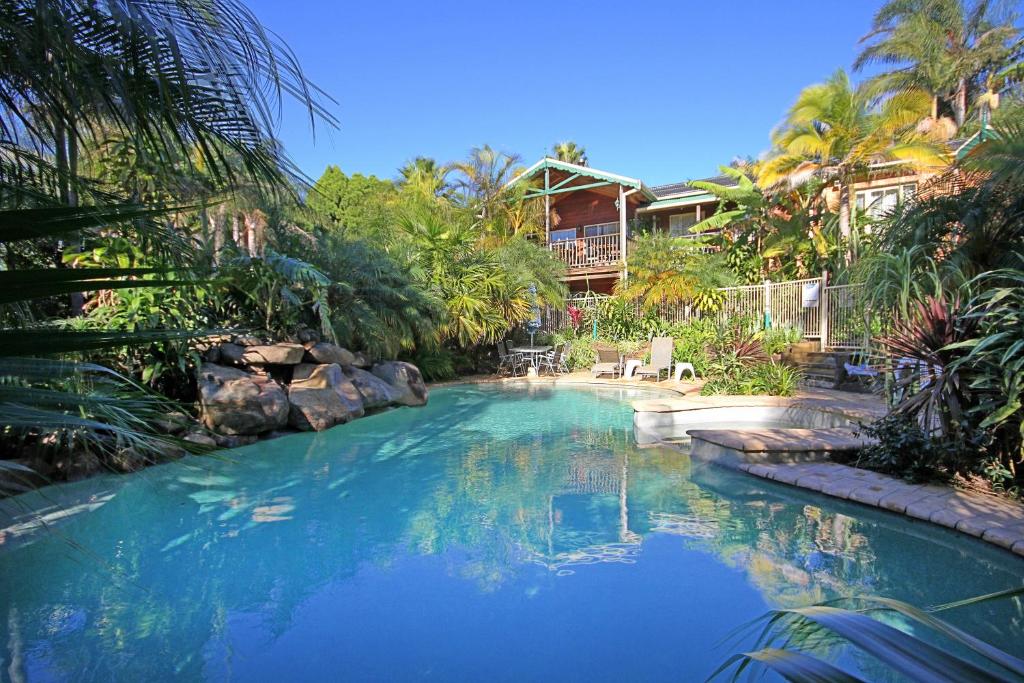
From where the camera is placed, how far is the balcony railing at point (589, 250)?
68.0ft

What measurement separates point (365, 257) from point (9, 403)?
37.8ft

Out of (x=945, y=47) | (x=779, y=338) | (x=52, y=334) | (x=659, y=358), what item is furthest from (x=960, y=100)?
(x=52, y=334)

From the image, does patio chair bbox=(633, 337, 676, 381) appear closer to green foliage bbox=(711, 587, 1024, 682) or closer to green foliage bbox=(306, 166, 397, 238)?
green foliage bbox=(306, 166, 397, 238)

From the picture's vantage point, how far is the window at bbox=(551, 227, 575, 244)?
23.5 metres

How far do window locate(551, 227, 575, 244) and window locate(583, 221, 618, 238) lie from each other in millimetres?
567

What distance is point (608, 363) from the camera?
15.1m

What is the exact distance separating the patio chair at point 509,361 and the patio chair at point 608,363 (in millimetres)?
2221

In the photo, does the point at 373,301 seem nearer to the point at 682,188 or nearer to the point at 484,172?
the point at 484,172

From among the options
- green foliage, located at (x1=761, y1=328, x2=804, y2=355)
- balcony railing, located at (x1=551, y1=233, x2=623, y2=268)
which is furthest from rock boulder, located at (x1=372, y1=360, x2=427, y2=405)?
balcony railing, located at (x1=551, y1=233, x2=623, y2=268)

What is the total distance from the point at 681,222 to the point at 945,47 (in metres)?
12.9

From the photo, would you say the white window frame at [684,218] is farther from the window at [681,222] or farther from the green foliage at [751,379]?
the green foliage at [751,379]

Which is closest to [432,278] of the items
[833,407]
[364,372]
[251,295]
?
[364,372]

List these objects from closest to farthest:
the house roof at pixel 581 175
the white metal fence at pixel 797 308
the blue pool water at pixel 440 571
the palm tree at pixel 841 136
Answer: the blue pool water at pixel 440 571 → the white metal fence at pixel 797 308 → the palm tree at pixel 841 136 → the house roof at pixel 581 175

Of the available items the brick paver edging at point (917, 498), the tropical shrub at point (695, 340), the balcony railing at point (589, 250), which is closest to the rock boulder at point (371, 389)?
the brick paver edging at point (917, 498)
